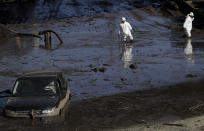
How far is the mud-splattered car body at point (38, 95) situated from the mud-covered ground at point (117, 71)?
0.42 metres

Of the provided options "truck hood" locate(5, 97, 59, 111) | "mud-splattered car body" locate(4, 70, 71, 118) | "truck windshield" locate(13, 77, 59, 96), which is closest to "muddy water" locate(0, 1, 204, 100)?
"mud-splattered car body" locate(4, 70, 71, 118)

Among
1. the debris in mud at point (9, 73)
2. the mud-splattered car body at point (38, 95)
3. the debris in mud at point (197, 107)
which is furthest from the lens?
the debris in mud at point (9, 73)

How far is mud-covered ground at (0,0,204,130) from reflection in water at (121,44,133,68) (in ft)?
0.10

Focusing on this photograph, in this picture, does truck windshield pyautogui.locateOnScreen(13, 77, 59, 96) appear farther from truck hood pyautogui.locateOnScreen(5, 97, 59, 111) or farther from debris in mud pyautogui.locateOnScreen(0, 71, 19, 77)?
debris in mud pyautogui.locateOnScreen(0, 71, 19, 77)

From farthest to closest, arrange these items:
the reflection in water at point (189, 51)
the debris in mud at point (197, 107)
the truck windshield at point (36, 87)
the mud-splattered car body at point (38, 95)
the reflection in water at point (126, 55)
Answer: the reflection in water at point (189, 51) < the reflection in water at point (126, 55) < the debris in mud at point (197, 107) < the truck windshield at point (36, 87) < the mud-splattered car body at point (38, 95)

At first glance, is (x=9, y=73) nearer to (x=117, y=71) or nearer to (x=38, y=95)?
(x=117, y=71)

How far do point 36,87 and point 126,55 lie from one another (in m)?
12.0

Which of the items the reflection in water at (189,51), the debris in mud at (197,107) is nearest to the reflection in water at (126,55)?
the reflection in water at (189,51)

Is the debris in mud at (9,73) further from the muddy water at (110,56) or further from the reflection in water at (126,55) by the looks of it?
the reflection in water at (126,55)

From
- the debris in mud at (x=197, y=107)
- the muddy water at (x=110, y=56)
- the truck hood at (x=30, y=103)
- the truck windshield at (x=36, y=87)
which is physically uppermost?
the truck windshield at (x=36, y=87)

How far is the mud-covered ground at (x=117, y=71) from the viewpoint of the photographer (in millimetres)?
11617

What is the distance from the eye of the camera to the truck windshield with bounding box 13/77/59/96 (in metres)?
11.6

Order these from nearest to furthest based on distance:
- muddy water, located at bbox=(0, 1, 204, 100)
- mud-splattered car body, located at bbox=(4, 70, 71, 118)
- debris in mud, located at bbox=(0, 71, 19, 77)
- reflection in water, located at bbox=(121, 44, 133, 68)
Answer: mud-splattered car body, located at bbox=(4, 70, 71, 118), muddy water, located at bbox=(0, 1, 204, 100), debris in mud, located at bbox=(0, 71, 19, 77), reflection in water, located at bbox=(121, 44, 133, 68)

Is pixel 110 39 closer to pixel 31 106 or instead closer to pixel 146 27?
pixel 146 27
